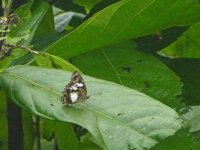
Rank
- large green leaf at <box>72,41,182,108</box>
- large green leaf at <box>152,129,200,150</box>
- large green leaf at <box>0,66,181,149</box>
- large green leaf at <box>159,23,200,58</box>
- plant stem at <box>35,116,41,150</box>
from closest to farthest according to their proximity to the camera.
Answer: large green leaf at <box>0,66,181,149</box> → large green leaf at <box>152,129,200,150</box> → large green leaf at <box>72,41,182,108</box> → plant stem at <box>35,116,41,150</box> → large green leaf at <box>159,23,200,58</box>

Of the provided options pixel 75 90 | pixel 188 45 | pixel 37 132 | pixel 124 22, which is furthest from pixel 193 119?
pixel 75 90

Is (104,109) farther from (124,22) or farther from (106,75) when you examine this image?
(106,75)

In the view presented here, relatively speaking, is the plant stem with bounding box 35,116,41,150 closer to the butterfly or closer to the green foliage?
the green foliage

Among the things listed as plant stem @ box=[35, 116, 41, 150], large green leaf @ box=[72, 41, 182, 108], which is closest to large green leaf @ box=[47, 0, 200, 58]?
large green leaf @ box=[72, 41, 182, 108]

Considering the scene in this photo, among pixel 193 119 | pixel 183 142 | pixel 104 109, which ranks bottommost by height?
pixel 193 119

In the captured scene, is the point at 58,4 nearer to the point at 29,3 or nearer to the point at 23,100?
the point at 29,3

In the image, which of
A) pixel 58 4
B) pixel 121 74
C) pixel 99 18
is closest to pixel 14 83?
pixel 99 18
